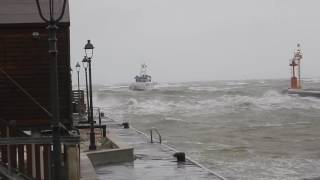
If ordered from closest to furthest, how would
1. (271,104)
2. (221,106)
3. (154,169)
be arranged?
(154,169), (221,106), (271,104)

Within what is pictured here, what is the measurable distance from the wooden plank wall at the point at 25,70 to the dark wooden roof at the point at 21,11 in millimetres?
189

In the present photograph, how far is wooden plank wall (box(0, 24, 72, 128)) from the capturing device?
1359 cm

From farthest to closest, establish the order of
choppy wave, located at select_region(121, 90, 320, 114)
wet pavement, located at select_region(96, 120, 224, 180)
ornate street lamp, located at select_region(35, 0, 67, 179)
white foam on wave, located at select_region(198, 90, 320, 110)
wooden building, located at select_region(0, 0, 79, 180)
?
1. white foam on wave, located at select_region(198, 90, 320, 110)
2. choppy wave, located at select_region(121, 90, 320, 114)
3. wet pavement, located at select_region(96, 120, 224, 180)
4. wooden building, located at select_region(0, 0, 79, 180)
5. ornate street lamp, located at select_region(35, 0, 67, 179)

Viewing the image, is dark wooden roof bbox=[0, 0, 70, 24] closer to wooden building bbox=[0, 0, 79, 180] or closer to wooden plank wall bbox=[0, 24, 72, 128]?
wooden building bbox=[0, 0, 79, 180]

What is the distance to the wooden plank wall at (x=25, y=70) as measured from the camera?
13586mm

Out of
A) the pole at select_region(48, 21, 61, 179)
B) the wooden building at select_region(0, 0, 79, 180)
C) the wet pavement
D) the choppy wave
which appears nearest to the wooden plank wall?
the wooden building at select_region(0, 0, 79, 180)

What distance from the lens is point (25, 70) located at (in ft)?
44.8

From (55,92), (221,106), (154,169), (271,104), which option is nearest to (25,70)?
(55,92)

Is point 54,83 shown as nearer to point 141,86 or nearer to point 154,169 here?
point 154,169

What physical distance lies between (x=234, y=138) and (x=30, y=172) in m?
24.8

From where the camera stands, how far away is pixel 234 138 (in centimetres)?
3522

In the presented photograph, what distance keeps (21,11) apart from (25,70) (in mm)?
1614

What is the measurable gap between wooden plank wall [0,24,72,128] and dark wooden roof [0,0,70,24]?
189 mm

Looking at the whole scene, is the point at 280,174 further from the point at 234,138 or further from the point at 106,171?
the point at 234,138
